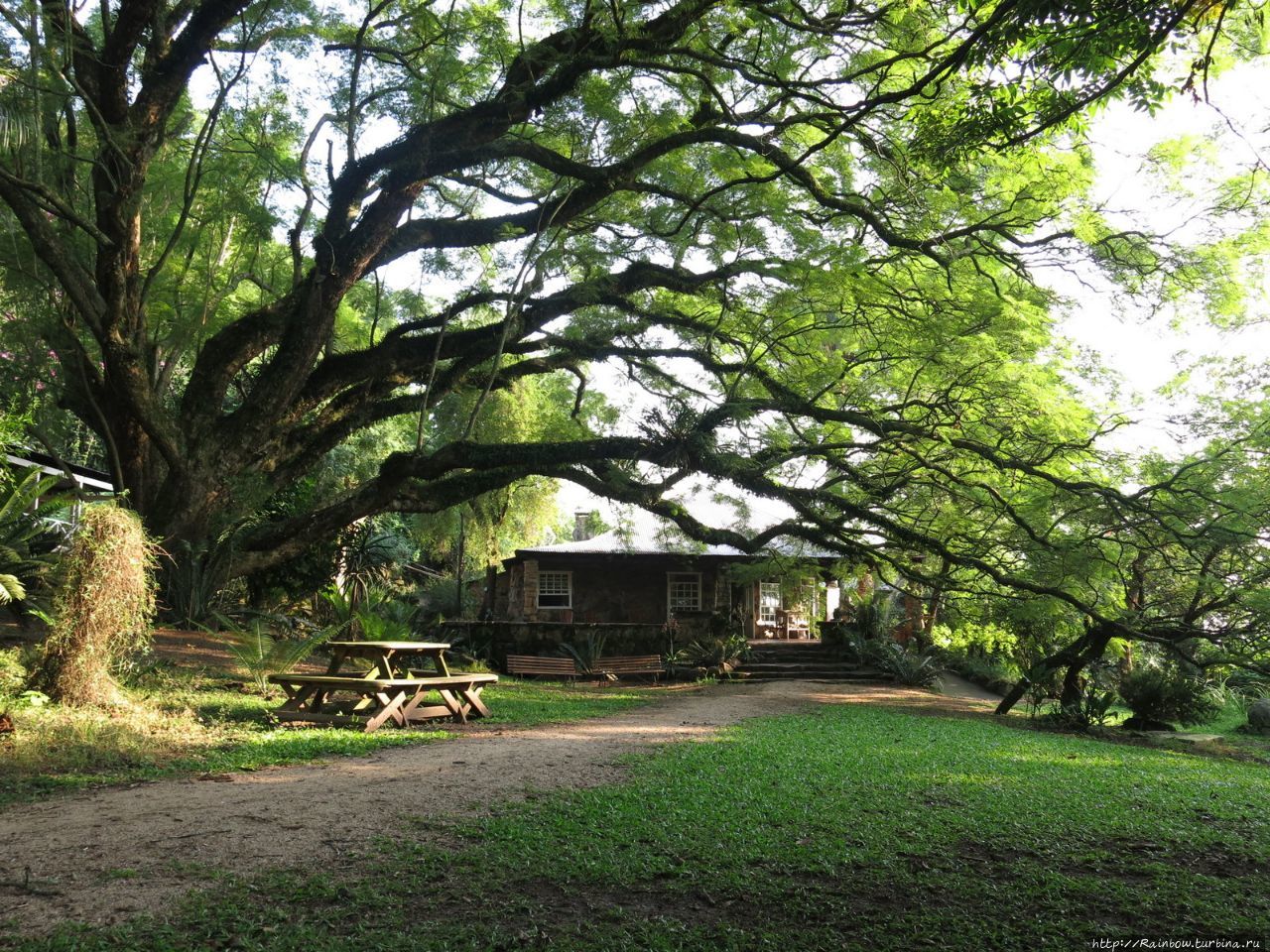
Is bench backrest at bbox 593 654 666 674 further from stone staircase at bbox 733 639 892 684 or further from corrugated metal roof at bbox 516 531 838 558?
corrugated metal roof at bbox 516 531 838 558

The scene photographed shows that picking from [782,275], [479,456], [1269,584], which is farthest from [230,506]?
[1269,584]

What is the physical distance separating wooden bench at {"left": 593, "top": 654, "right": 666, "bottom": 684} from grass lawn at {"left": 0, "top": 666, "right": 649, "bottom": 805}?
25.7ft

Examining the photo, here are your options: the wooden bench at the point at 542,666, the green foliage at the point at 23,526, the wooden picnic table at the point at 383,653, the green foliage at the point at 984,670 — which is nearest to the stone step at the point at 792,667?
the green foliage at the point at 984,670

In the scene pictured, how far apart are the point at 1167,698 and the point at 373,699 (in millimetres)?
13000

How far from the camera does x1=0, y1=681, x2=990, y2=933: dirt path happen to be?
387 cm

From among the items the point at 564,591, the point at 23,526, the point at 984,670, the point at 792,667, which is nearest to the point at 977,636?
the point at 792,667

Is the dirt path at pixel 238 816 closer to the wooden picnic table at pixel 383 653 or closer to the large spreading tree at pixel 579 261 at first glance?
the wooden picnic table at pixel 383 653

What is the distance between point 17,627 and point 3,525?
2.01 m

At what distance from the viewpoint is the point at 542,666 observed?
18.2 metres

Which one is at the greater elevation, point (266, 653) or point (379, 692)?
point (266, 653)

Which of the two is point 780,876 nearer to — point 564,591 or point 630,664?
point 630,664

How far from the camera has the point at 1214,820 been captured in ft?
20.1

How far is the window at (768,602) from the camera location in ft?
84.2

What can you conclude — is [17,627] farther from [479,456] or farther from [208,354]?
[479,456]
